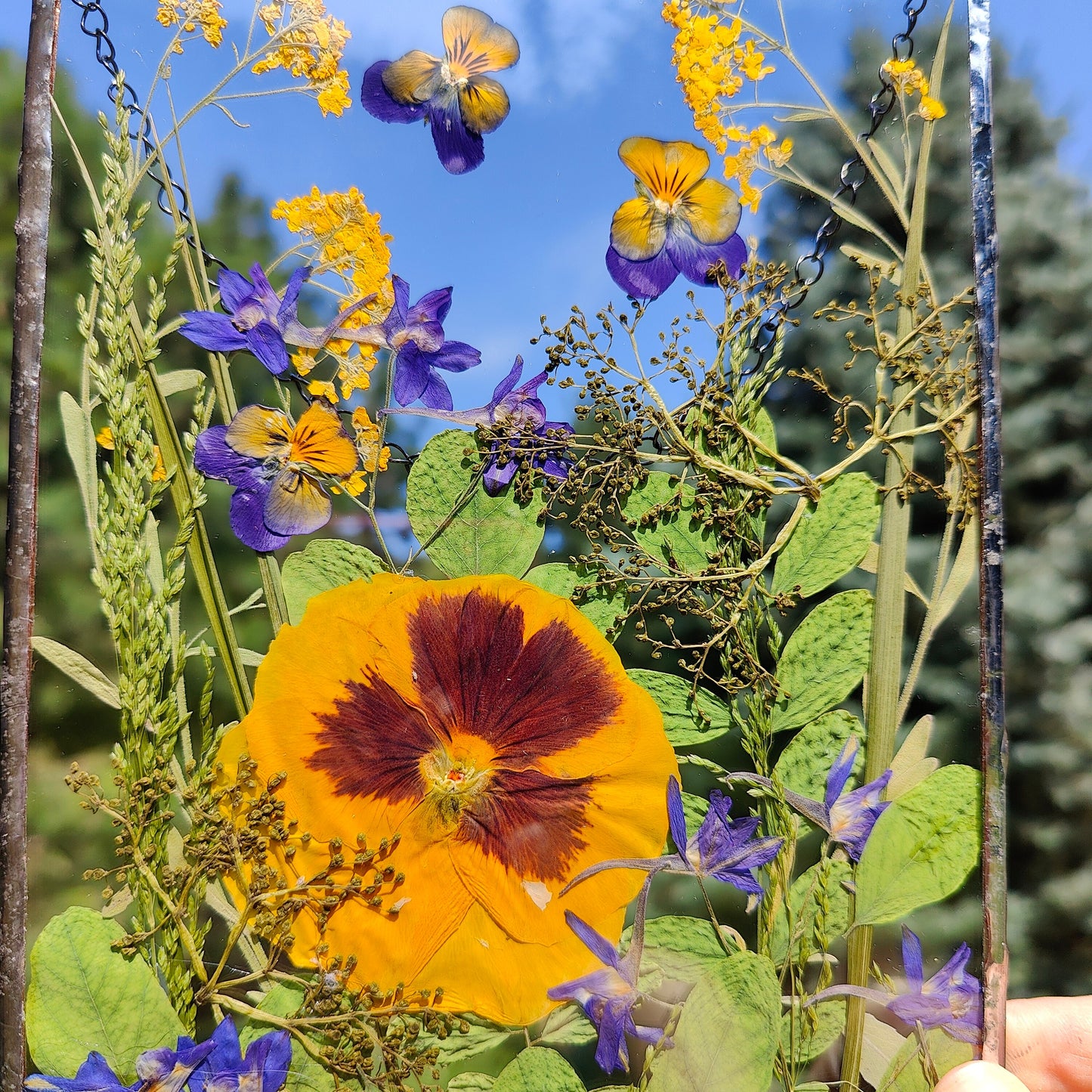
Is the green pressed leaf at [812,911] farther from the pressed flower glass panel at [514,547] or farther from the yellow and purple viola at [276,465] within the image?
the yellow and purple viola at [276,465]

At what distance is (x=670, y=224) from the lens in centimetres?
50

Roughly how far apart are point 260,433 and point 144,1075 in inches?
17.4

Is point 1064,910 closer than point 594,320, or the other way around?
point 594,320

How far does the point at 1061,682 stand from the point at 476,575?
570 millimetres

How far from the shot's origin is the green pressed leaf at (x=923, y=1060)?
485 millimetres

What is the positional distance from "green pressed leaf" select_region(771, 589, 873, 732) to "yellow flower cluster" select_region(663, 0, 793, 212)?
32 cm

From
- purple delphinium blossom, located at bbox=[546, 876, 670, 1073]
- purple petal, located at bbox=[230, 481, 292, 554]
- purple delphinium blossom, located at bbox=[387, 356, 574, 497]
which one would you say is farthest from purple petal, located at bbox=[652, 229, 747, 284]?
purple delphinium blossom, located at bbox=[546, 876, 670, 1073]

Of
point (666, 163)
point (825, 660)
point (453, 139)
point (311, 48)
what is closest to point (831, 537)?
point (825, 660)

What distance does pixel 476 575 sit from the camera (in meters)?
0.49

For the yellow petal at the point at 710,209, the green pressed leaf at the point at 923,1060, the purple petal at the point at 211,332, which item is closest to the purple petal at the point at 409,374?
the purple petal at the point at 211,332

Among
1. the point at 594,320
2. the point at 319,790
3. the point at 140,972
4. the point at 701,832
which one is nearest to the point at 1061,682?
the point at 701,832

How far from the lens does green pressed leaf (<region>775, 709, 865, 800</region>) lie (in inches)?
19.4

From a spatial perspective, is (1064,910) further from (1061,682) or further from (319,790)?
(319,790)

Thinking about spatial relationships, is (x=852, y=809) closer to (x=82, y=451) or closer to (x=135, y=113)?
(x=82, y=451)
